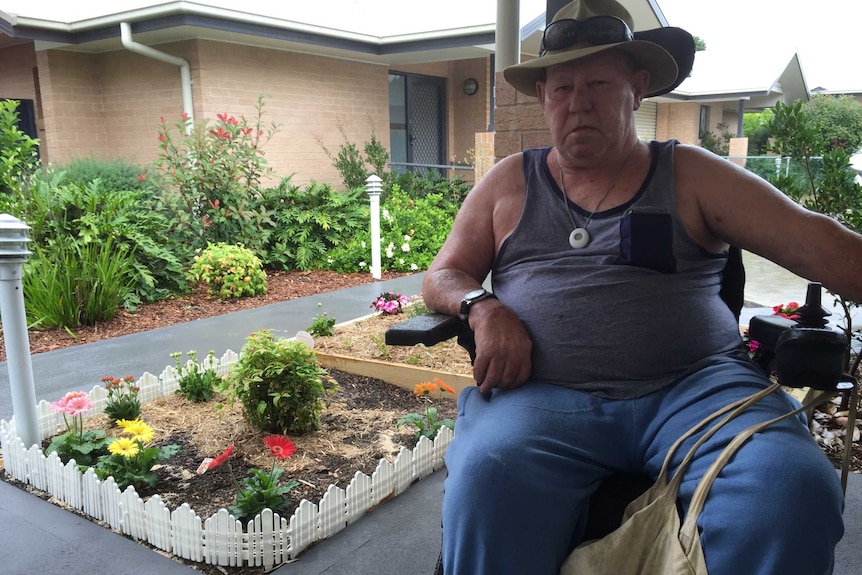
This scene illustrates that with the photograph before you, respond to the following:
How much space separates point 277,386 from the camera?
9.11 feet

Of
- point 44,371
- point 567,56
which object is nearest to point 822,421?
point 567,56

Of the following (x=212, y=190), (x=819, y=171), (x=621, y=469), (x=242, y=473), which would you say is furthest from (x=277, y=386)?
(x=212, y=190)

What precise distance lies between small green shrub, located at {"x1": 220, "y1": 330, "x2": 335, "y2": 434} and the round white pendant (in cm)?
141

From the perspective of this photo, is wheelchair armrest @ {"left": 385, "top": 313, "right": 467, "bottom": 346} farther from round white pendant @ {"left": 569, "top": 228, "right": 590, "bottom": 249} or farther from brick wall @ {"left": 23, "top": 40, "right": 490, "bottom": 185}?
brick wall @ {"left": 23, "top": 40, "right": 490, "bottom": 185}

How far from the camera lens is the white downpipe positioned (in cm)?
802

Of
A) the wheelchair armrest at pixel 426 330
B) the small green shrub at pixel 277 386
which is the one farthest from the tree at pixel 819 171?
the small green shrub at pixel 277 386

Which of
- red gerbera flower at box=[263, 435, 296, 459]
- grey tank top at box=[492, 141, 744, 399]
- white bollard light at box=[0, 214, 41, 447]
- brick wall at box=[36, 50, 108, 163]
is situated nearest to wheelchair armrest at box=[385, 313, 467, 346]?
Result: grey tank top at box=[492, 141, 744, 399]

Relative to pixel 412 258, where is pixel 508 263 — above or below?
above

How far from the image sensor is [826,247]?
1572 millimetres

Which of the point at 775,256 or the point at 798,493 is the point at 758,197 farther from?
the point at 798,493

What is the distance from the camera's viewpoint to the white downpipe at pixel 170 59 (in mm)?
8023

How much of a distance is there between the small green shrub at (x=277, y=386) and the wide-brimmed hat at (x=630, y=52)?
1454 mm

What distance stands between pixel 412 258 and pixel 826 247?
6.14m

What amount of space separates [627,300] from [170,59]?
8.07 meters
